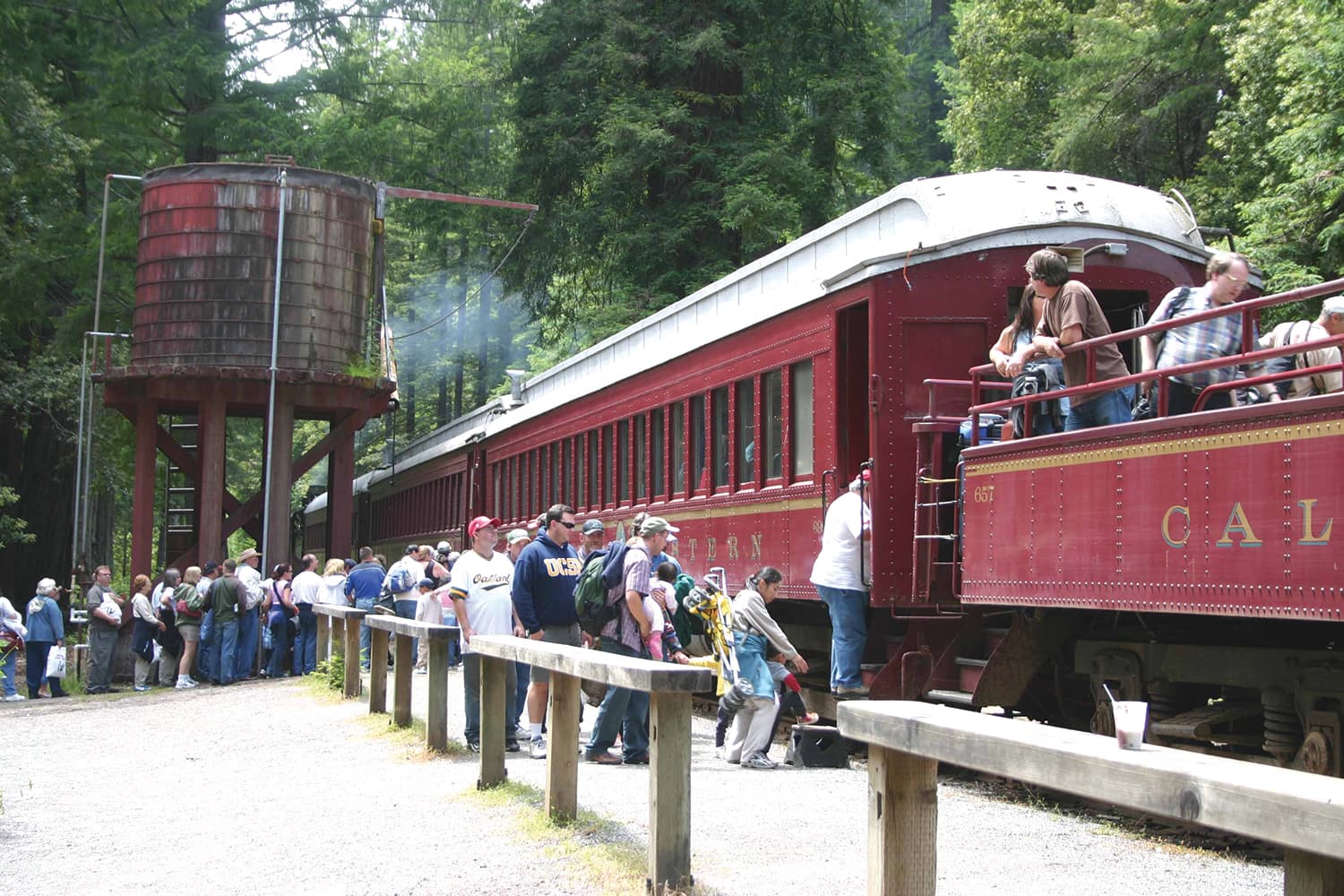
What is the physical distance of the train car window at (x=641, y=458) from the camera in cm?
1636

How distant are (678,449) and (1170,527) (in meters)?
8.04

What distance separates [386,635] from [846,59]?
24.8 m

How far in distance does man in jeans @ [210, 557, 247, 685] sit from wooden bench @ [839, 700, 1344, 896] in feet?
53.7

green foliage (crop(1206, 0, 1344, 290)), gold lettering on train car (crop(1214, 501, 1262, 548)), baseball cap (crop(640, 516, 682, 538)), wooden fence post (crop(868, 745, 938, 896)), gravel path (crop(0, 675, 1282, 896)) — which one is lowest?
gravel path (crop(0, 675, 1282, 896))

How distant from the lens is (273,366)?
24.5 metres

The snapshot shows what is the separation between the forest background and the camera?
1128 inches

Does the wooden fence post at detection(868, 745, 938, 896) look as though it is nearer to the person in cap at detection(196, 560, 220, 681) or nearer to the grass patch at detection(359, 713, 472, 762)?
the grass patch at detection(359, 713, 472, 762)

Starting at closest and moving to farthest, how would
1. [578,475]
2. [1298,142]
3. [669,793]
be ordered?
1. [669,793]
2. [1298,142]
3. [578,475]

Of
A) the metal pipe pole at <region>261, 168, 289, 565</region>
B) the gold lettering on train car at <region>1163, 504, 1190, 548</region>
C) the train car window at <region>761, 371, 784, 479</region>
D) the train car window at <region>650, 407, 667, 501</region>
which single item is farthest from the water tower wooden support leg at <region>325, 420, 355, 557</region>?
the gold lettering on train car at <region>1163, 504, 1190, 548</region>

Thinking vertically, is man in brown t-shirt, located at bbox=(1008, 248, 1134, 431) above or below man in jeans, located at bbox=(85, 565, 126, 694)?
above

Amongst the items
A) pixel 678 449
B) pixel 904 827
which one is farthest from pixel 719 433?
pixel 904 827

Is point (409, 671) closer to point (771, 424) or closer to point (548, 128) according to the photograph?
point (771, 424)

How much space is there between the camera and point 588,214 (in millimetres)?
35062

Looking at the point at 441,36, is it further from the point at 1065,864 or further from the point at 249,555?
the point at 1065,864
